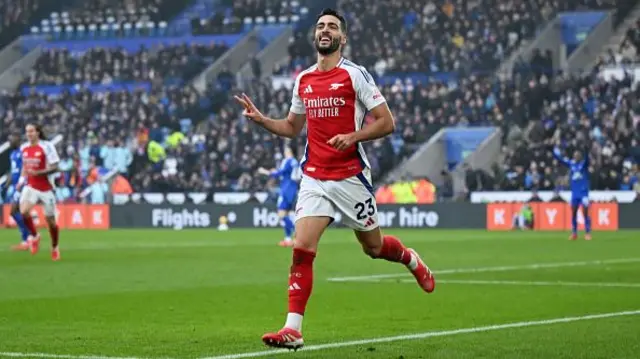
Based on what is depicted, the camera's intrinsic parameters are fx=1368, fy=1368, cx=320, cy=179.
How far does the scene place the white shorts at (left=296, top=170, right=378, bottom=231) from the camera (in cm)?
1035

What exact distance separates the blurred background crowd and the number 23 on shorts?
32.2m

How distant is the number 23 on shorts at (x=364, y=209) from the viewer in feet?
34.5

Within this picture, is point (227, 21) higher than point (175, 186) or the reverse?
higher

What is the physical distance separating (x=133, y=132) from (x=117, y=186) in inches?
167

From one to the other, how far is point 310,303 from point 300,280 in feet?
15.1

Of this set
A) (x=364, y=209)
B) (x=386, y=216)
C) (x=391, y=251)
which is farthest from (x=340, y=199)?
(x=386, y=216)

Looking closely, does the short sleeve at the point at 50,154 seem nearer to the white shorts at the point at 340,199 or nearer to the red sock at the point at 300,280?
the white shorts at the point at 340,199

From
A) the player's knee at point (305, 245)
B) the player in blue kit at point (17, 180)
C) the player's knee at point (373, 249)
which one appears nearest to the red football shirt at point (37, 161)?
the player in blue kit at point (17, 180)

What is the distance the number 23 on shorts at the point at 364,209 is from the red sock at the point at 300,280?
579 mm

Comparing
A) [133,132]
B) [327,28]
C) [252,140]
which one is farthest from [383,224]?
[327,28]

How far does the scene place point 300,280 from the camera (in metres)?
10.1

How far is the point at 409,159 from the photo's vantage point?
4712 centimetres

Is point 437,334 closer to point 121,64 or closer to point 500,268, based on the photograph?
point 500,268

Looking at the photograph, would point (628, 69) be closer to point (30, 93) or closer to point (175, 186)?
point (175, 186)
